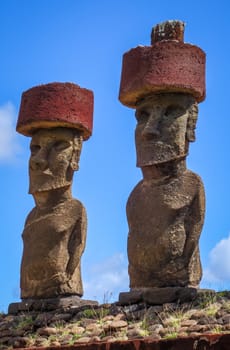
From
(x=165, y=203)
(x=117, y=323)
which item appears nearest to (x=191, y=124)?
(x=165, y=203)

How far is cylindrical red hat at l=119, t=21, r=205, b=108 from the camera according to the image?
1068 cm

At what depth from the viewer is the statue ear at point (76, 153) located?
12.3m

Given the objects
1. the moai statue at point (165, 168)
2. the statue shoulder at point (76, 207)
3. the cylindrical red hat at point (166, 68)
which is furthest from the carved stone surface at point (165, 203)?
the statue shoulder at point (76, 207)

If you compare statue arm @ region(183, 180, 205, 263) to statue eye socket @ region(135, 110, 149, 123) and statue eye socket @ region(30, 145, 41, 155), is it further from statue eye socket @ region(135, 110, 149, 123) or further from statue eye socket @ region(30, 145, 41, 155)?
statue eye socket @ region(30, 145, 41, 155)

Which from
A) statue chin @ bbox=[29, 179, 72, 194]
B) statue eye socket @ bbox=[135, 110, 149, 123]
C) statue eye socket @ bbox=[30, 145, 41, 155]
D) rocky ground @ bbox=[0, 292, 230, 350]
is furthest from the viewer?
statue eye socket @ bbox=[30, 145, 41, 155]

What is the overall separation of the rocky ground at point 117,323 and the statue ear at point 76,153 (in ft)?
7.85

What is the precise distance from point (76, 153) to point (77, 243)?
1.43m

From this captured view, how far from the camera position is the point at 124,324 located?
356 inches

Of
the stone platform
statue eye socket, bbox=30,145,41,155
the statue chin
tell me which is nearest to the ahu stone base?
the stone platform

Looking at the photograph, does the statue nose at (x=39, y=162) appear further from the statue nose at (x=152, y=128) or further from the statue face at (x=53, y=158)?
the statue nose at (x=152, y=128)

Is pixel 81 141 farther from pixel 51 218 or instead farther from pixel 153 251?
pixel 153 251

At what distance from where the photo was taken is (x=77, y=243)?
39.5 feet

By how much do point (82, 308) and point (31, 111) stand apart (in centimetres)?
351

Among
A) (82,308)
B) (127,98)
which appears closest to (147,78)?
(127,98)
